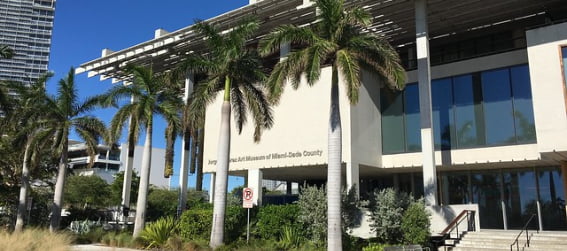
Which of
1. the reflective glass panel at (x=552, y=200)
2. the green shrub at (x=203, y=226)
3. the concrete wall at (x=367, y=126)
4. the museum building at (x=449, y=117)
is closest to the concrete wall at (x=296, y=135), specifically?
the museum building at (x=449, y=117)

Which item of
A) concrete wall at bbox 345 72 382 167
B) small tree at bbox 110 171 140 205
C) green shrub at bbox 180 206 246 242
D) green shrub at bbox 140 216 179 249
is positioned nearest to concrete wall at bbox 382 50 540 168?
concrete wall at bbox 345 72 382 167

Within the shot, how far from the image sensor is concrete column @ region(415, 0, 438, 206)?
72.6ft

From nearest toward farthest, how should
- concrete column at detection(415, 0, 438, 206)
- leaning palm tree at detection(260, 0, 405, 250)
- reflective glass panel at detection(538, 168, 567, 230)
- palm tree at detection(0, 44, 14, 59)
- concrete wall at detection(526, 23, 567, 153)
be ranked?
leaning palm tree at detection(260, 0, 405, 250) → concrete wall at detection(526, 23, 567, 153) → concrete column at detection(415, 0, 438, 206) → reflective glass panel at detection(538, 168, 567, 230) → palm tree at detection(0, 44, 14, 59)

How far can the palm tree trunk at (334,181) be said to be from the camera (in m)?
16.3

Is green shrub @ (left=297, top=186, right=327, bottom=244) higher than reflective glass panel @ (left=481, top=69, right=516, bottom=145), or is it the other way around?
reflective glass panel @ (left=481, top=69, right=516, bottom=145)

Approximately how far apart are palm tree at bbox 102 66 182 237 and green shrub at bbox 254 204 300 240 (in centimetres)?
671

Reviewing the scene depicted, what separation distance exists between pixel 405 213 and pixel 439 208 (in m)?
3.28

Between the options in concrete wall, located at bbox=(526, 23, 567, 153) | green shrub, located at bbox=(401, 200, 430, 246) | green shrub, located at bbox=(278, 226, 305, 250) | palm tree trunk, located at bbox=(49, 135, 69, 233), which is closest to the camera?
green shrub, located at bbox=(401, 200, 430, 246)

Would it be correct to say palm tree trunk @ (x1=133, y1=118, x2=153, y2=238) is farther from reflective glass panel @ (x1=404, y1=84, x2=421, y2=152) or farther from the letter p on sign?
reflective glass panel @ (x1=404, y1=84, x2=421, y2=152)

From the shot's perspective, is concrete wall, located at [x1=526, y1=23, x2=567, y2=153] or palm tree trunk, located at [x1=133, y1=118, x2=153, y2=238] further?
palm tree trunk, located at [x1=133, y1=118, x2=153, y2=238]

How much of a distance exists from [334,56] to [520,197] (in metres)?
13.8

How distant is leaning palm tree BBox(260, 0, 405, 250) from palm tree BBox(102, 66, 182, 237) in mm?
9515

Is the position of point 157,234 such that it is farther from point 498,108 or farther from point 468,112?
point 498,108

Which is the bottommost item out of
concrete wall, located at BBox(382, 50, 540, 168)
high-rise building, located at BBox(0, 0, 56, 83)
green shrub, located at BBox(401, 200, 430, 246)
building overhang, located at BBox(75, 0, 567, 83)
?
green shrub, located at BBox(401, 200, 430, 246)
